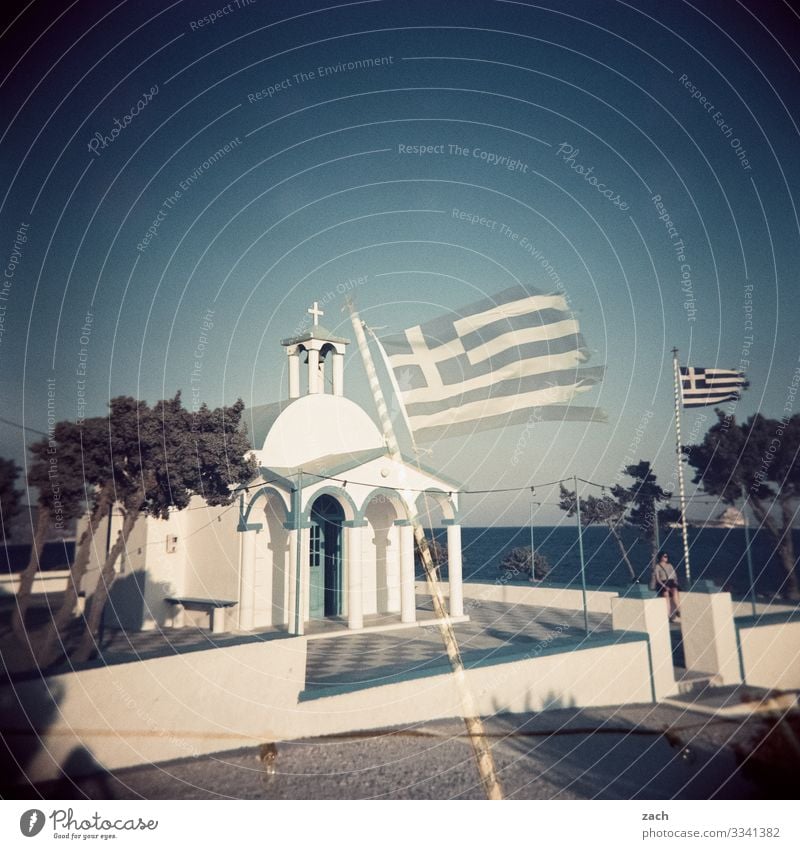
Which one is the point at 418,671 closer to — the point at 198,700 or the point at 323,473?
the point at 198,700

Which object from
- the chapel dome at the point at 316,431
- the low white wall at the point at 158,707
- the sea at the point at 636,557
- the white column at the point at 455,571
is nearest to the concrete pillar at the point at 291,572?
the chapel dome at the point at 316,431

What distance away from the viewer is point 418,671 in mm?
9773

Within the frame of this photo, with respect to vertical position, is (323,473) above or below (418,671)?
above

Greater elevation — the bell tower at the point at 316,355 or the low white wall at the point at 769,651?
the bell tower at the point at 316,355

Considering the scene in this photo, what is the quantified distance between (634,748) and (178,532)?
10881 millimetres

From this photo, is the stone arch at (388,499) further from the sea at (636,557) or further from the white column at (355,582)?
the sea at (636,557)

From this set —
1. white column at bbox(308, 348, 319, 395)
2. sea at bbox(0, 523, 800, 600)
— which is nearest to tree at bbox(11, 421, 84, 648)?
white column at bbox(308, 348, 319, 395)

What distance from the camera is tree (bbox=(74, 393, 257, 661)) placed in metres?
10.1

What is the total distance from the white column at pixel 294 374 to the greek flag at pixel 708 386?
982 centimetres

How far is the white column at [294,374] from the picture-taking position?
1706 centimetres

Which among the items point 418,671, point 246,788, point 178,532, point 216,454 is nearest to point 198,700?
point 246,788

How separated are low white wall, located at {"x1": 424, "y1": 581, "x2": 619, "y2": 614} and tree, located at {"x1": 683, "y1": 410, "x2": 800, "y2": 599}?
405 centimetres
